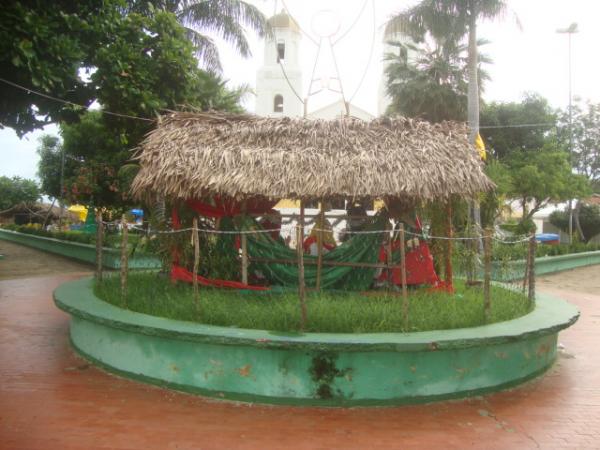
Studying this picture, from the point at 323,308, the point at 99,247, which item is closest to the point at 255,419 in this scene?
the point at 323,308

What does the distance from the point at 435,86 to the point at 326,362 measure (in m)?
18.6

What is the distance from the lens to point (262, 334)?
5.31 m

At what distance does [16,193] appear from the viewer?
1667 inches

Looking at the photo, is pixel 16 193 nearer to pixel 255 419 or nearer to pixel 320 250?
pixel 320 250

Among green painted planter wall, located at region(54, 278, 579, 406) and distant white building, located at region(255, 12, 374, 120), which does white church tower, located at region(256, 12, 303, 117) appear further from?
green painted planter wall, located at region(54, 278, 579, 406)

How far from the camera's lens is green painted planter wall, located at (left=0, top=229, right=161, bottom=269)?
12.6 meters

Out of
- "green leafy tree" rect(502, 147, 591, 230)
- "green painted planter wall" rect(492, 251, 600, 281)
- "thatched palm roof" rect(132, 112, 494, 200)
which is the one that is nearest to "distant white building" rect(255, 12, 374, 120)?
"green leafy tree" rect(502, 147, 591, 230)

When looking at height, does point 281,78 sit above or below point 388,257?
above

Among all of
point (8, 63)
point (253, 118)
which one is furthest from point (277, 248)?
point (8, 63)

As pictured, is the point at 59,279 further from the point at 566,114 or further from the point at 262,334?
the point at 566,114

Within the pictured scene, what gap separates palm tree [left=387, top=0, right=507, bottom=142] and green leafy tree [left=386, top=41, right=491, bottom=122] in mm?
3962

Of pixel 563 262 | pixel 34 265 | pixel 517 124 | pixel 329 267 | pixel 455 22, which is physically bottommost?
pixel 34 265

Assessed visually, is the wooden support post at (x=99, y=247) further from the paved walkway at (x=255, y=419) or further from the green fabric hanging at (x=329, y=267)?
the green fabric hanging at (x=329, y=267)

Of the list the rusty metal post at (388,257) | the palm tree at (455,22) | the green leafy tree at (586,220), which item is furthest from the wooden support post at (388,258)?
the green leafy tree at (586,220)
